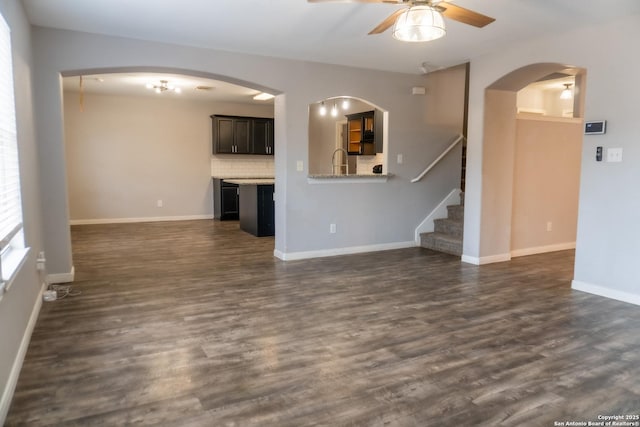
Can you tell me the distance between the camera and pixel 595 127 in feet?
12.8

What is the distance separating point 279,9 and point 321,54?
1.47 meters

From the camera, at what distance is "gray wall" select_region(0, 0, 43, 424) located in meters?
2.20

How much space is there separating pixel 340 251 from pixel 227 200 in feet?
12.6

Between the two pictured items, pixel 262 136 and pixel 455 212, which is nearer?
pixel 455 212

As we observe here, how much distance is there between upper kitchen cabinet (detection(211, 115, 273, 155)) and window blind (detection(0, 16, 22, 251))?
6081mm

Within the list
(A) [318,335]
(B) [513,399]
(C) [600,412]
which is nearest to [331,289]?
(A) [318,335]

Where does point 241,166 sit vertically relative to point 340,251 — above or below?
above

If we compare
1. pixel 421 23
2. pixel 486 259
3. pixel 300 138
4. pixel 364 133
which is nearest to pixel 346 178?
pixel 300 138

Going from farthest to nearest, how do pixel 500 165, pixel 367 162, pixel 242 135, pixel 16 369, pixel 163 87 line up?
pixel 242 135 → pixel 367 162 → pixel 163 87 → pixel 500 165 → pixel 16 369

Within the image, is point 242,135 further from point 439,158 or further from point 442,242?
point 442,242

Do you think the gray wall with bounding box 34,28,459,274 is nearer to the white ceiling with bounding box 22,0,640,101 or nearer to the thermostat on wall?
the white ceiling with bounding box 22,0,640,101

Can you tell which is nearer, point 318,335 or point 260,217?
point 318,335

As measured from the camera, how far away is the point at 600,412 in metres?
2.07

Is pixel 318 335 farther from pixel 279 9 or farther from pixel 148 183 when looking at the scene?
pixel 148 183
